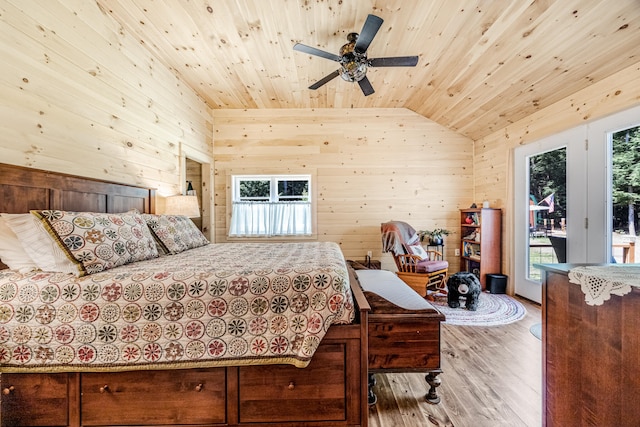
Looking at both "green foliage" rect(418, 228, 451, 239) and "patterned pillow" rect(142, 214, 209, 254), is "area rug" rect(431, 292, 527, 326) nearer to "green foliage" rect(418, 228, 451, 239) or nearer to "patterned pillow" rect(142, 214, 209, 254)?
"green foliage" rect(418, 228, 451, 239)

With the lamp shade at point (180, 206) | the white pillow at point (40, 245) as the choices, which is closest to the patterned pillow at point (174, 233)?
the lamp shade at point (180, 206)

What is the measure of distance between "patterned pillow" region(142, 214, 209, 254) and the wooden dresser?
8.18 feet

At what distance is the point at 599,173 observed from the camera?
265 cm

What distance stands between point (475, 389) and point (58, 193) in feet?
10.4

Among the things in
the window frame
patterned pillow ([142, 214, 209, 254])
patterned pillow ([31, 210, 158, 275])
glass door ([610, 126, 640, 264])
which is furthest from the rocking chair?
patterned pillow ([31, 210, 158, 275])

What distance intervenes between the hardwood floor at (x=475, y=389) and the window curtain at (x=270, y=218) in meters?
2.74

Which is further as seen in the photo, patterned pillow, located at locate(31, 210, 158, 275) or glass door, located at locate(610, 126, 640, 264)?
glass door, located at locate(610, 126, 640, 264)

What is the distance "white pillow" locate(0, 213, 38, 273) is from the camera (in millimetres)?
1459

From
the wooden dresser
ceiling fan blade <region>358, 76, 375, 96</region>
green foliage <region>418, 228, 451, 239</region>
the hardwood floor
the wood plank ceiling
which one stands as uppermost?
the wood plank ceiling

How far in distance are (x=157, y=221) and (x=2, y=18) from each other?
1537mm

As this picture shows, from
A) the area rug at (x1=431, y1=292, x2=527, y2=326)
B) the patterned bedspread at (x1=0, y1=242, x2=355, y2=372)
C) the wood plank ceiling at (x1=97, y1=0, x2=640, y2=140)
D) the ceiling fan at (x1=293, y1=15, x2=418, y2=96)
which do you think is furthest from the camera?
the area rug at (x1=431, y1=292, x2=527, y2=326)

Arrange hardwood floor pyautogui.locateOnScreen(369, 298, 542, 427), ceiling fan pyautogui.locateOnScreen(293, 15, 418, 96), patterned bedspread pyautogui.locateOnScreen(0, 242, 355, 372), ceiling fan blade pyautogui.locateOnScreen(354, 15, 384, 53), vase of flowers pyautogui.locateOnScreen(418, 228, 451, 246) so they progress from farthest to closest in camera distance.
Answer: vase of flowers pyautogui.locateOnScreen(418, 228, 451, 246), ceiling fan pyautogui.locateOnScreen(293, 15, 418, 96), ceiling fan blade pyautogui.locateOnScreen(354, 15, 384, 53), hardwood floor pyautogui.locateOnScreen(369, 298, 542, 427), patterned bedspread pyautogui.locateOnScreen(0, 242, 355, 372)

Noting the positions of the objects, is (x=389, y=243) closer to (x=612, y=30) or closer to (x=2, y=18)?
(x=612, y=30)

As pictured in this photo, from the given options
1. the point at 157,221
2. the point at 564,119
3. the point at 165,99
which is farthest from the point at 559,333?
the point at 165,99
